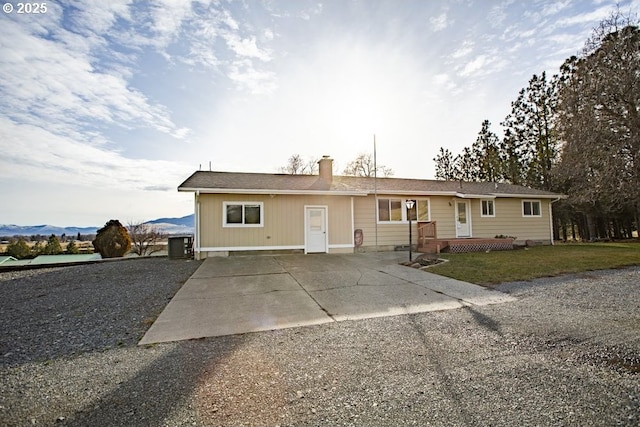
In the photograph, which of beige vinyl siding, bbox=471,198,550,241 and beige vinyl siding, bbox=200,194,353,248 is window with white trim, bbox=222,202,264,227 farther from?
beige vinyl siding, bbox=471,198,550,241

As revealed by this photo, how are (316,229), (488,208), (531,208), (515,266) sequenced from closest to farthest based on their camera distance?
(515,266) → (316,229) → (488,208) → (531,208)

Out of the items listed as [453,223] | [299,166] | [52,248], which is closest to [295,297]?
[453,223]

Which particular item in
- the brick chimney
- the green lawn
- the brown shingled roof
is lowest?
the green lawn

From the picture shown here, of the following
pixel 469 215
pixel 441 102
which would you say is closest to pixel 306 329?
pixel 441 102

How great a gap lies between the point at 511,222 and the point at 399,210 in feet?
20.7

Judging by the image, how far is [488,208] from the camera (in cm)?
1505

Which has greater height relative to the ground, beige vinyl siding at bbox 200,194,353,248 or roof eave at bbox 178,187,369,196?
roof eave at bbox 178,187,369,196

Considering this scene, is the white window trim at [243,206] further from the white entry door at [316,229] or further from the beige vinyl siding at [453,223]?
the beige vinyl siding at [453,223]

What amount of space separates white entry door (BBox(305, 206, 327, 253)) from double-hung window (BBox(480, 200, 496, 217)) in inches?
319

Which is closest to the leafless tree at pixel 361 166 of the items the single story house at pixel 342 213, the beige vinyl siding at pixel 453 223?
the single story house at pixel 342 213

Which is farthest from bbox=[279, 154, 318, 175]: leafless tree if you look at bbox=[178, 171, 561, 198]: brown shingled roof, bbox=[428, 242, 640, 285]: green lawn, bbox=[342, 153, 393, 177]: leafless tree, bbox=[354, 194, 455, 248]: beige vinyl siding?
bbox=[428, 242, 640, 285]: green lawn

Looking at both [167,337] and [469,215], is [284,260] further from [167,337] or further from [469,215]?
[469,215]

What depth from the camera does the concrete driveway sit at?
4.36 m

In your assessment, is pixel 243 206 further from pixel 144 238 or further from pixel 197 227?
pixel 144 238
